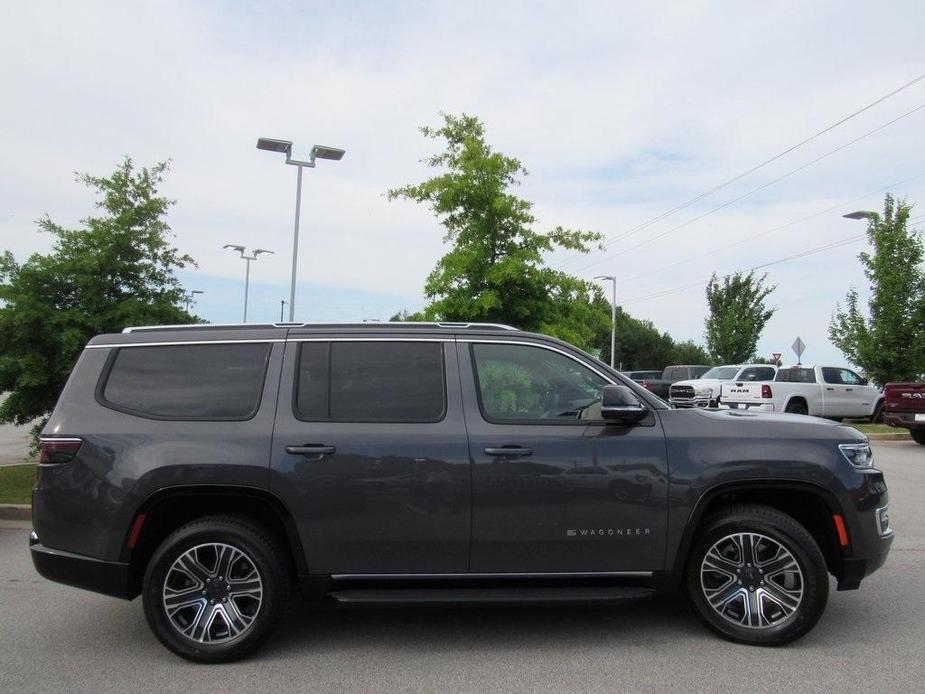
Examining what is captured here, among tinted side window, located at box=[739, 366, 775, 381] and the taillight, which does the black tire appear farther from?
tinted side window, located at box=[739, 366, 775, 381]

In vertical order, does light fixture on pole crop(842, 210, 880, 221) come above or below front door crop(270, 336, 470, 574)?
above

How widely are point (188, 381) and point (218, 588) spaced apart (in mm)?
1220

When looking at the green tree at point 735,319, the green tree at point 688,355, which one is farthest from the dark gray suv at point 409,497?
the green tree at point 688,355

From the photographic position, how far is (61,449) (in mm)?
4336

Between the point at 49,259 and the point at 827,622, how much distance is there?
930 centimetres

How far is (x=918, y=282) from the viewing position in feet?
62.9

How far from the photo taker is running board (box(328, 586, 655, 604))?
13.9 ft

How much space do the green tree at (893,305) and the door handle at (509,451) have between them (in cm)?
1810

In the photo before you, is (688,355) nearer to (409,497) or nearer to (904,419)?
(904,419)

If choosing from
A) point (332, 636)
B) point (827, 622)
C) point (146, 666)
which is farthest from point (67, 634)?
point (827, 622)

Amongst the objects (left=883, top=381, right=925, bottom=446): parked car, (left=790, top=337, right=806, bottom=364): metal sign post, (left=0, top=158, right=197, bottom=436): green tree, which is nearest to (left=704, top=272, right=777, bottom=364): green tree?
(left=790, top=337, right=806, bottom=364): metal sign post

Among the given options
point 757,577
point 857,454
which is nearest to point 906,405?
point 857,454

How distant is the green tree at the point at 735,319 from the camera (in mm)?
35094

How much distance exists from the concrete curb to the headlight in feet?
25.1
